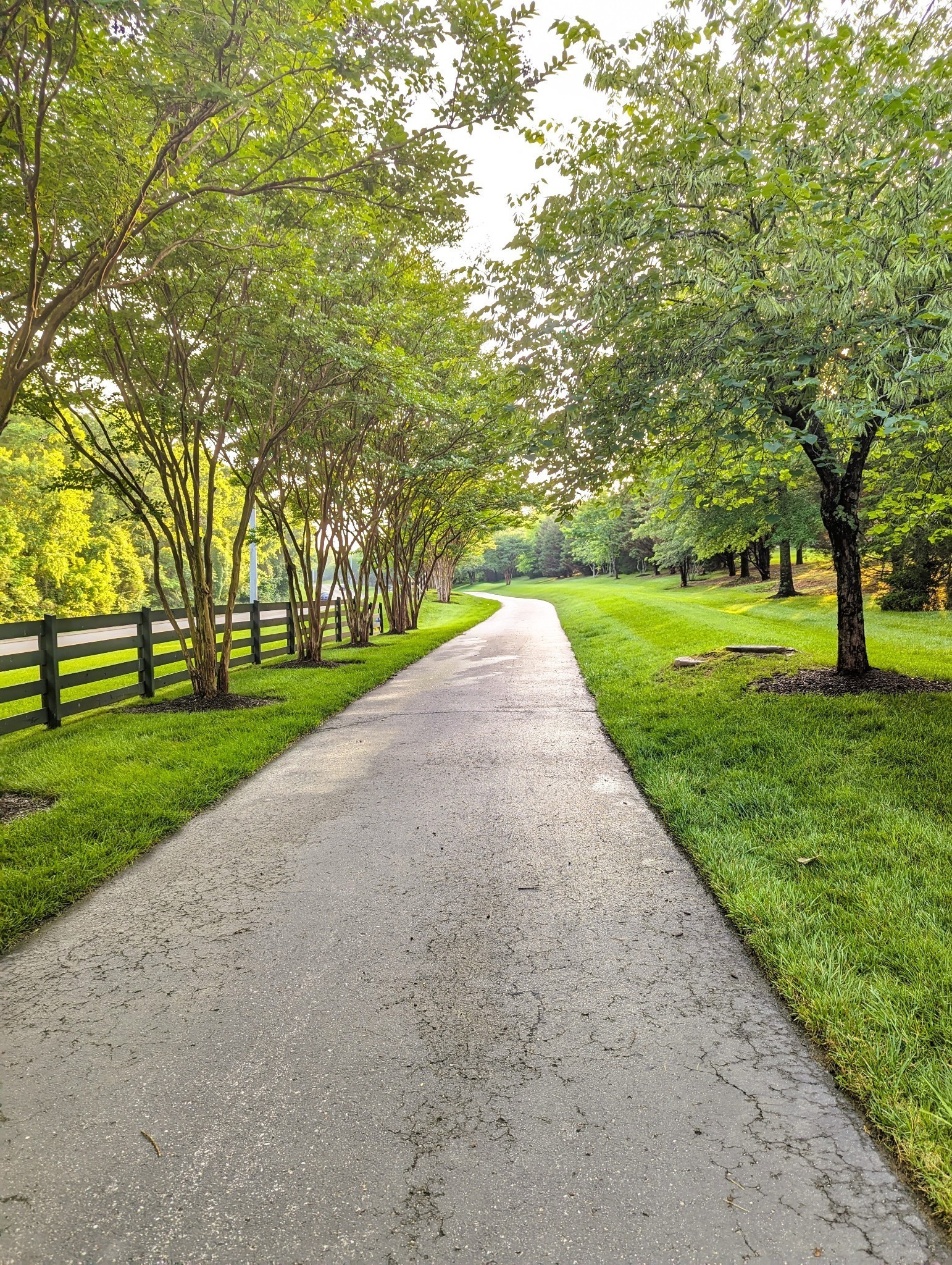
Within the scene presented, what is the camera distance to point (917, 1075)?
2.02 meters

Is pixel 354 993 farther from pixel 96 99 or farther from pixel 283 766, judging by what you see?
pixel 96 99

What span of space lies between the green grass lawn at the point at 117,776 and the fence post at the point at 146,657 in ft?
1.13

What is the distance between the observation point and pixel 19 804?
4.93 m

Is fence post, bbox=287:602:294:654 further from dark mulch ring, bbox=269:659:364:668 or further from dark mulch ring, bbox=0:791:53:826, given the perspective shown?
dark mulch ring, bbox=0:791:53:826

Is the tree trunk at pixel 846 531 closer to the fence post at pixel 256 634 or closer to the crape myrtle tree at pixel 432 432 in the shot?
the crape myrtle tree at pixel 432 432

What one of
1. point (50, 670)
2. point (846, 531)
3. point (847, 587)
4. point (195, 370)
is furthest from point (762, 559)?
point (50, 670)

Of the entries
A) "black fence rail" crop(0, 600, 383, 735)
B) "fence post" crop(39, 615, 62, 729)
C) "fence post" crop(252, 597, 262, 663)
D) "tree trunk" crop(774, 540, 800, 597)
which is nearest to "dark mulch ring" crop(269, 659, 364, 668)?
"fence post" crop(252, 597, 262, 663)

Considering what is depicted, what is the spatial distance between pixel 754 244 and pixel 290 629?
12559 mm

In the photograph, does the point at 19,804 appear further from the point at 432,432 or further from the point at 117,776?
the point at 432,432

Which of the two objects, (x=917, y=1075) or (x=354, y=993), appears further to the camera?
(x=354, y=993)

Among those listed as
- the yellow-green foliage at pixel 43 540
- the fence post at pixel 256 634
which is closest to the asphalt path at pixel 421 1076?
the fence post at pixel 256 634

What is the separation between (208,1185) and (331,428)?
39.9 feet

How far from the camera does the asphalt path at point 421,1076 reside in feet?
5.34

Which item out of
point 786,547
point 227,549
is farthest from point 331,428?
point 227,549
